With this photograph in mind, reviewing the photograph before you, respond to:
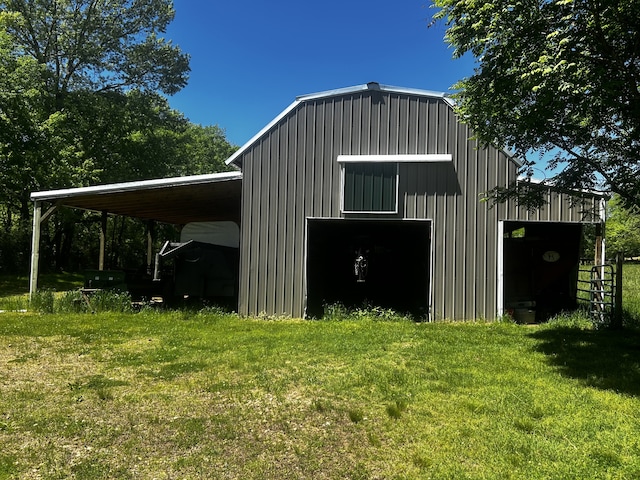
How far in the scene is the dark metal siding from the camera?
28.9 feet

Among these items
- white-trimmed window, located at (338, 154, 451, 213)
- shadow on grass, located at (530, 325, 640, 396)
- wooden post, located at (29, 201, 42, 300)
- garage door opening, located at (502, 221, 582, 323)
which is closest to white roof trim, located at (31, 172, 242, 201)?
wooden post, located at (29, 201, 42, 300)

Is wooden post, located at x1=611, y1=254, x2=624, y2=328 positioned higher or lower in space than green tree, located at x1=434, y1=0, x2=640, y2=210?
lower

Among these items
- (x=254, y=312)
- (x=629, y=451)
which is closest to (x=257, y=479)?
(x=629, y=451)

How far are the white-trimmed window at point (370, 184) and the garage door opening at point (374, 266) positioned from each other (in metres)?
3.57

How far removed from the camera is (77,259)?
22875mm

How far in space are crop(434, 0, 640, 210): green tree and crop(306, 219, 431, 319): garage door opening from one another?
6730 millimetres

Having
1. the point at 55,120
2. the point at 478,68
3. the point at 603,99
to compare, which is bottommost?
the point at 603,99

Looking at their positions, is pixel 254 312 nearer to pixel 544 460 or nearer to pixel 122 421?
pixel 122 421

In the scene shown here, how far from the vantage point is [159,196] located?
10750 mm

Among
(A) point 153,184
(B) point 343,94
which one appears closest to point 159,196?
(A) point 153,184

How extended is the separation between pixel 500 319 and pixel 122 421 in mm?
7144

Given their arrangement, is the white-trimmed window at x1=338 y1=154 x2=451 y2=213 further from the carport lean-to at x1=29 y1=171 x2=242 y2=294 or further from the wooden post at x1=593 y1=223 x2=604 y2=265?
the wooden post at x1=593 y1=223 x2=604 y2=265

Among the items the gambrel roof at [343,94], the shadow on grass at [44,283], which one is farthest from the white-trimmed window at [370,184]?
the shadow on grass at [44,283]

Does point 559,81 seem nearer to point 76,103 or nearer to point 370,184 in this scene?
point 370,184
